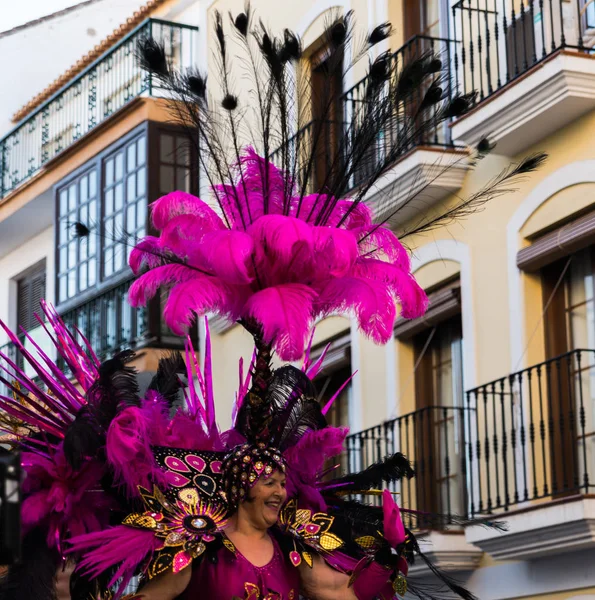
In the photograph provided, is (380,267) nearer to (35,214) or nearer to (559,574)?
(559,574)

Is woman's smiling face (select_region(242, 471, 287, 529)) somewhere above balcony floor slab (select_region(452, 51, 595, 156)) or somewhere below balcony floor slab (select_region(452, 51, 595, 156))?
below

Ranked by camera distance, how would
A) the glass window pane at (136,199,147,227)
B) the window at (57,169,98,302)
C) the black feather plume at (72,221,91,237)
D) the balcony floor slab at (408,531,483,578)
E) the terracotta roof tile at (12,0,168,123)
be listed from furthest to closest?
the terracotta roof tile at (12,0,168,123), the window at (57,169,98,302), the glass window pane at (136,199,147,227), the balcony floor slab at (408,531,483,578), the black feather plume at (72,221,91,237)

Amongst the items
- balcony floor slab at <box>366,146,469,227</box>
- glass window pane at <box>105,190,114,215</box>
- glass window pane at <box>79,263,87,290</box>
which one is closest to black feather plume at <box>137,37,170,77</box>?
balcony floor slab at <box>366,146,469,227</box>

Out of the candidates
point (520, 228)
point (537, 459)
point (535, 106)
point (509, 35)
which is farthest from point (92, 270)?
point (537, 459)

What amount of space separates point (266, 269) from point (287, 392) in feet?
2.73

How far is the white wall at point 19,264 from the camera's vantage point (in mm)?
22250

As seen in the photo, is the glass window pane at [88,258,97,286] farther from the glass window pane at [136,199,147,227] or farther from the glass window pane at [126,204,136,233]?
the glass window pane at [136,199,147,227]

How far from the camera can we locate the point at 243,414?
739cm

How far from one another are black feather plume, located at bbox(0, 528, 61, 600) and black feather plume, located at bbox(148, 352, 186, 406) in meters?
1.24

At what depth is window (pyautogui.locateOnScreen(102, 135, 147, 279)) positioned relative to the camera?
18.7 metres

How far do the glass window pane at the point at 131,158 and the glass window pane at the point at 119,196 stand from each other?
10.5 inches

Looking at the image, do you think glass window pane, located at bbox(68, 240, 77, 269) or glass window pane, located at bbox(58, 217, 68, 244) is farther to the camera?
glass window pane, located at bbox(58, 217, 68, 244)

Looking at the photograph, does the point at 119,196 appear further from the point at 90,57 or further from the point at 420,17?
the point at 420,17

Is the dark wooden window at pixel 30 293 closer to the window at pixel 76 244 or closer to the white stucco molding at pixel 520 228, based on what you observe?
the window at pixel 76 244
